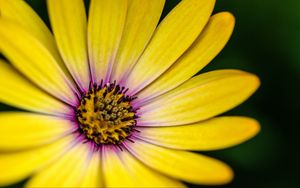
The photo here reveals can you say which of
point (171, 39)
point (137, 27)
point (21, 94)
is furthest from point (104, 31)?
point (21, 94)

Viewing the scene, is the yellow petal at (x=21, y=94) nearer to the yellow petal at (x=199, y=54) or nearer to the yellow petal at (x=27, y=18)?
the yellow petal at (x=27, y=18)

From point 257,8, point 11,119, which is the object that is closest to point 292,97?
point 257,8

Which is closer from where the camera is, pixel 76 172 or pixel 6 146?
pixel 6 146

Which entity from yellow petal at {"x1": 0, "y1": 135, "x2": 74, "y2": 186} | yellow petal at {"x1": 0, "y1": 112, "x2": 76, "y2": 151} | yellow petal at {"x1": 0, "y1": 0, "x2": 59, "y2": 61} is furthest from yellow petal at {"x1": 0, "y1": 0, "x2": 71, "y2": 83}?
yellow petal at {"x1": 0, "y1": 135, "x2": 74, "y2": 186}

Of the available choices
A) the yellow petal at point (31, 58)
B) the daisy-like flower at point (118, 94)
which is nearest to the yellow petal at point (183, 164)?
the daisy-like flower at point (118, 94)

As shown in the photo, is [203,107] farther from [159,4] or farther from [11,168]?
[11,168]

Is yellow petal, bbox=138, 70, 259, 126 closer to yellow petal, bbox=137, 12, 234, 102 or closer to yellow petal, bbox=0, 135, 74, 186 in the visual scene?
yellow petal, bbox=137, 12, 234, 102

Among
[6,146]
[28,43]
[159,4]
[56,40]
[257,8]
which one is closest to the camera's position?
[6,146]
